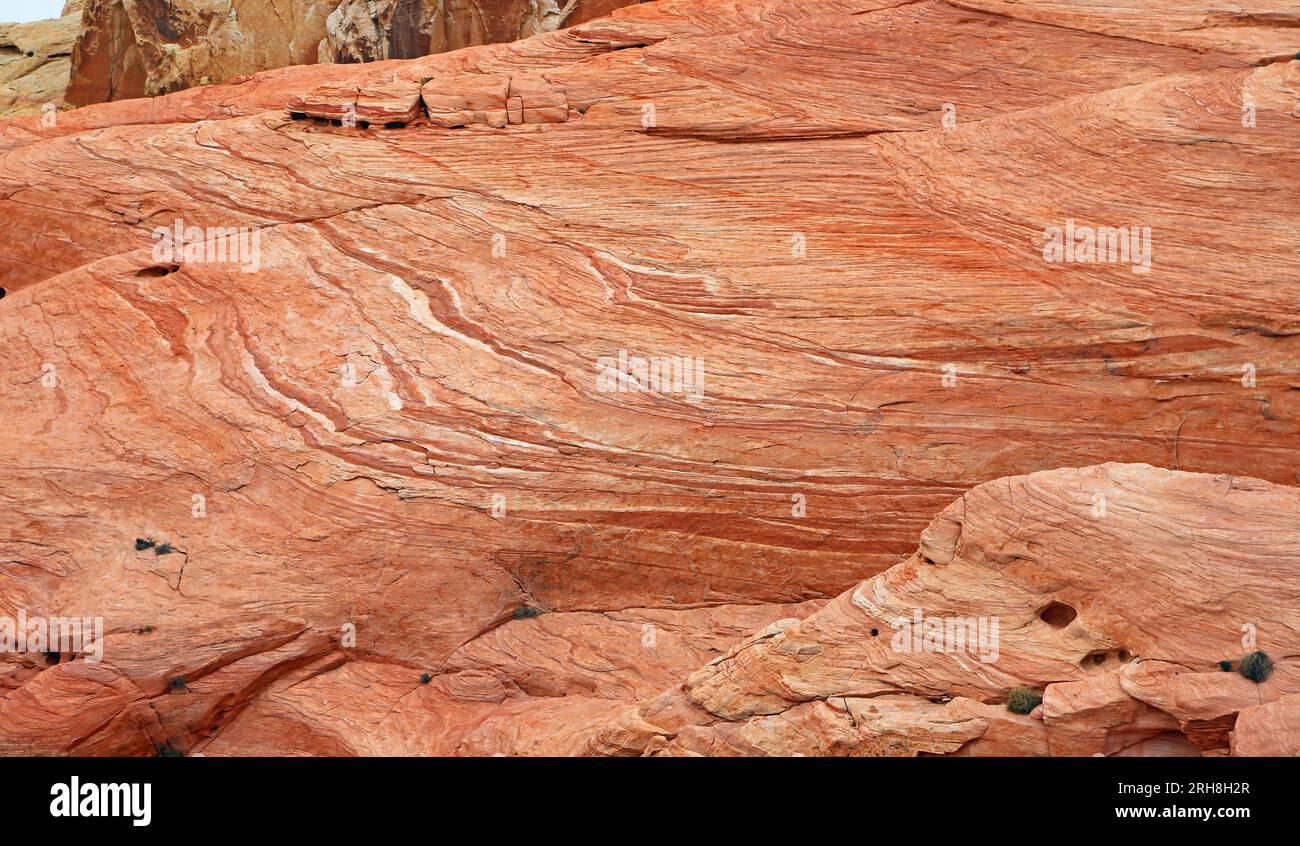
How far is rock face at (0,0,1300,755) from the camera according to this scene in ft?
70.0

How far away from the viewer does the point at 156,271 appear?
1037 inches

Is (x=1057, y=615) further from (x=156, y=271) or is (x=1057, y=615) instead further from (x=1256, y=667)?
(x=156, y=271)

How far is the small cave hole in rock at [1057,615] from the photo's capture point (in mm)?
17234

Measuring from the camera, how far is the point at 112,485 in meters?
23.3

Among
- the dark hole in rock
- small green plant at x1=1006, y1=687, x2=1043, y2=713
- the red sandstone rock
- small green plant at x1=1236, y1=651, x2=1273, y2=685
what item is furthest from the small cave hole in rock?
the dark hole in rock

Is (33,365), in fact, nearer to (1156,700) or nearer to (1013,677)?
(1013,677)

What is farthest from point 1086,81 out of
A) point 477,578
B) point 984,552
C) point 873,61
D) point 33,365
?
point 33,365

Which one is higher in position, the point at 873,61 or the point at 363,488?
the point at 873,61

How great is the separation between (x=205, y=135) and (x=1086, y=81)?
18496mm

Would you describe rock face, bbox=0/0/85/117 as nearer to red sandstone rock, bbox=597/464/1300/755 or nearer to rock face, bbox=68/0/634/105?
rock face, bbox=68/0/634/105

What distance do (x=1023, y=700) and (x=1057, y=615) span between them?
1.71m

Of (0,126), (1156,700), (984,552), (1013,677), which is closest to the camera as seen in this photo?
(1156,700)

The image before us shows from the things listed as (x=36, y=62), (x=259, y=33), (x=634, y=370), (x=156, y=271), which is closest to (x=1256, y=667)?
(x=634, y=370)

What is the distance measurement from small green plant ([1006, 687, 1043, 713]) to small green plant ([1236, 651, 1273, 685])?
242 centimetres
